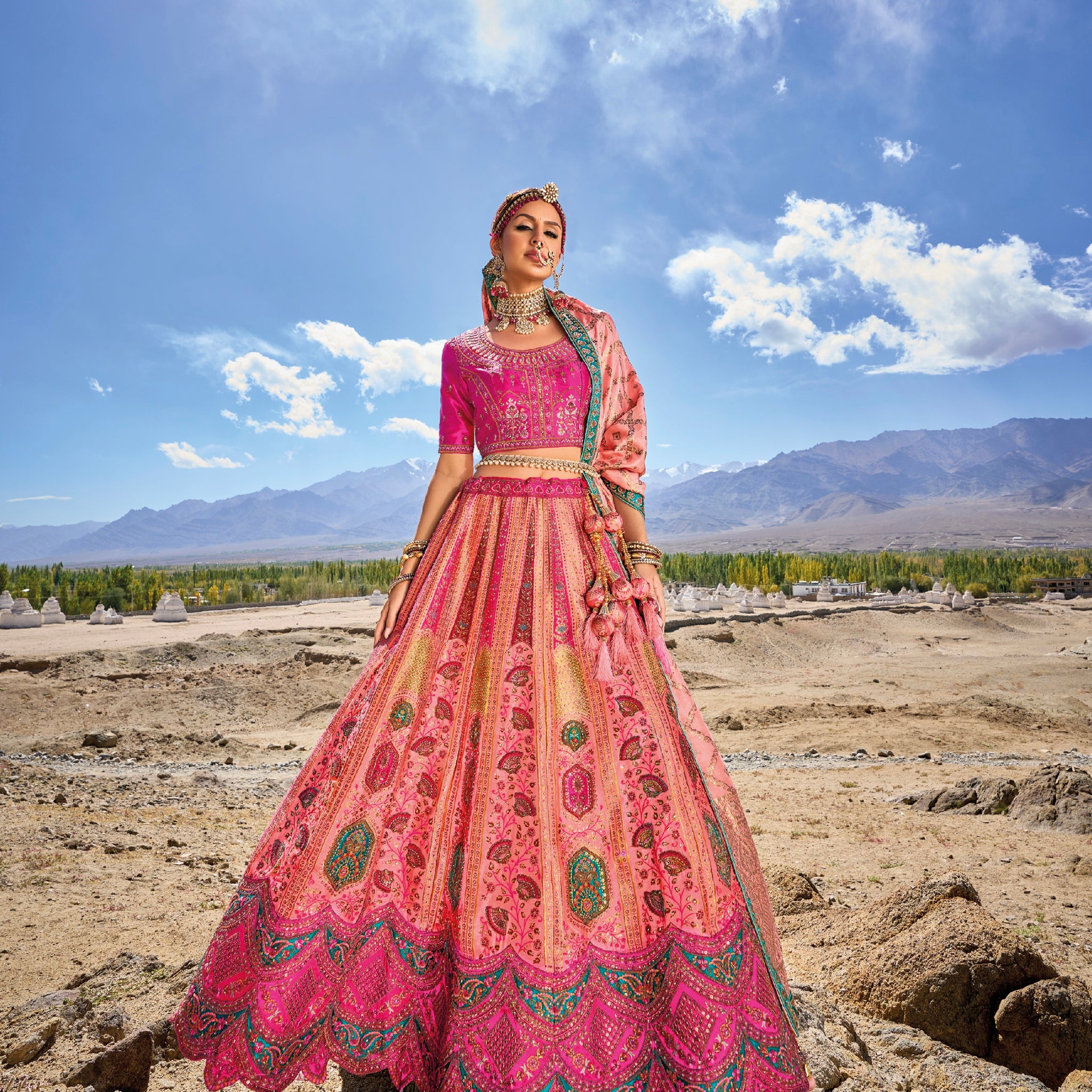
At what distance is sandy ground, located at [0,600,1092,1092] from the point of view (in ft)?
10.7

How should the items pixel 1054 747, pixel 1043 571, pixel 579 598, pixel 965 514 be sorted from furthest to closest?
pixel 965 514, pixel 1043 571, pixel 1054 747, pixel 579 598

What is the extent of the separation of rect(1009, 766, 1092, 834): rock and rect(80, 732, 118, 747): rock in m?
8.82

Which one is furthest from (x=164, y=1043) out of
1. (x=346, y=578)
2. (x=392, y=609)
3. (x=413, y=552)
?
(x=346, y=578)

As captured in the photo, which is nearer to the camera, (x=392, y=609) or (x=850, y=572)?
(x=392, y=609)

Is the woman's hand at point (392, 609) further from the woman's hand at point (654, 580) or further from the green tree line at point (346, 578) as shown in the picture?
the green tree line at point (346, 578)

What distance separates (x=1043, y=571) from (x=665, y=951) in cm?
4998

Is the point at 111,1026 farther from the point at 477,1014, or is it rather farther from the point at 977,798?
the point at 977,798

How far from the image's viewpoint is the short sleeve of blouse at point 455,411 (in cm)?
262

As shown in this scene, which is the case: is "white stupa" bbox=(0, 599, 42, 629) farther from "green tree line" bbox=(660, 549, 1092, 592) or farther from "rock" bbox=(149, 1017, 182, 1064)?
"green tree line" bbox=(660, 549, 1092, 592)

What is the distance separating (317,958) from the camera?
187 centimetres

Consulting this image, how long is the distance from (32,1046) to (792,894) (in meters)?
3.27

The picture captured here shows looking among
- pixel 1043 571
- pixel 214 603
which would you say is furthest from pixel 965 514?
pixel 214 603

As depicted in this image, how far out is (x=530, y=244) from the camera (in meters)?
2.62

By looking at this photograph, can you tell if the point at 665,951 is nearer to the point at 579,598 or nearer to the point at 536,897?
the point at 536,897
